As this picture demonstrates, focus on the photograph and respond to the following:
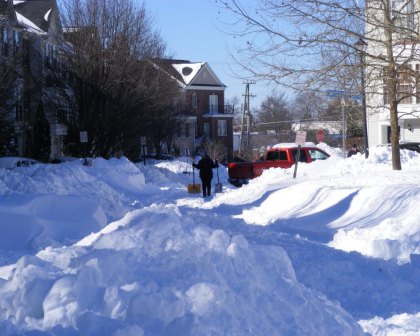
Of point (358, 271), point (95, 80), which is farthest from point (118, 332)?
point (95, 80)

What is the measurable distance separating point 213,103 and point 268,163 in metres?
46.9

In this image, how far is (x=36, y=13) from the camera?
4453 centimetres

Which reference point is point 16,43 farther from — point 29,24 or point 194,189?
point 194,189

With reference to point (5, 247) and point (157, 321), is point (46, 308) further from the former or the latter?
point (5, 247)

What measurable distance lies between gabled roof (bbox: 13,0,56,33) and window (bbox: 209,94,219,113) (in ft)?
97.6

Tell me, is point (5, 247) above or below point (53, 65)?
below

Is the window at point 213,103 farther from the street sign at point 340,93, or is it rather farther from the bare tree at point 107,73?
the street sign at point 340,93

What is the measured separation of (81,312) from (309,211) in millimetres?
11209

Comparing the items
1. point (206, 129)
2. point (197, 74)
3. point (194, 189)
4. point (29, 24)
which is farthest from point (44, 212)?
point (206, 129)

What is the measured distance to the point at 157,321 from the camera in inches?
213

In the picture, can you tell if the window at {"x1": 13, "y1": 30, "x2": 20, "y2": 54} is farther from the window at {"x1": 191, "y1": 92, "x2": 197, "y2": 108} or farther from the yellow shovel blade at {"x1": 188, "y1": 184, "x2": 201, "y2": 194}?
the window at {"x1": 191, "y1": 92, "x2": 197, "y2": 108}

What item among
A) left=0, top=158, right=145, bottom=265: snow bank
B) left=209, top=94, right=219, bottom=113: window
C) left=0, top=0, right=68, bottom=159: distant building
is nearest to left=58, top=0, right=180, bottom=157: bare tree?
left=0, top=0, right=68, bottom=159: distant building

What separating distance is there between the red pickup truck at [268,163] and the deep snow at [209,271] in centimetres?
1123

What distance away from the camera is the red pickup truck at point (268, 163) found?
27.3 metres
